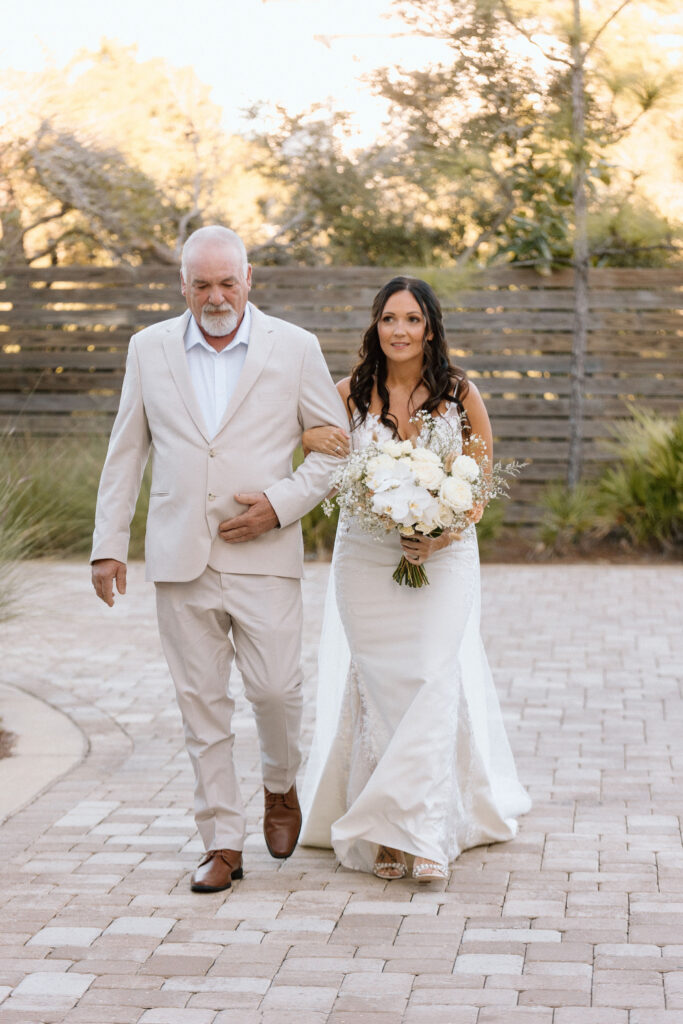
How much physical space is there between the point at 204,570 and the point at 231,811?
0.76m

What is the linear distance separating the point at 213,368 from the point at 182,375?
0.12 metres

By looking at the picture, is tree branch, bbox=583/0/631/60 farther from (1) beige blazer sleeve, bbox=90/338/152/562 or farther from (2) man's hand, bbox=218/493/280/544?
(2) man's hand, bbox=218/493/280/544

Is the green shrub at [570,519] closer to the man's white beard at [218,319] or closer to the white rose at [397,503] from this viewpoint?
the white rose at [397,503]

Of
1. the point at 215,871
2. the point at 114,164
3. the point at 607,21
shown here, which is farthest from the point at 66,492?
the point at 215,871

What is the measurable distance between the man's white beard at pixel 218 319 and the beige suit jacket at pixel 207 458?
10 centimetres

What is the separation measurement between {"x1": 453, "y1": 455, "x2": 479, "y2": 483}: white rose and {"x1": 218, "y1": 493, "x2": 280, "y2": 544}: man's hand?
1.89ft

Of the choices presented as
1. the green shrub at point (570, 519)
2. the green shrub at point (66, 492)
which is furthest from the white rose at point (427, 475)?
the green shrub at point (570, 519)

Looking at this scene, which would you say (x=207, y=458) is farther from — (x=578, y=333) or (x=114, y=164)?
(x=114, y=164)

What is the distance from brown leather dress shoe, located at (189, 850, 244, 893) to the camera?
14.3ft

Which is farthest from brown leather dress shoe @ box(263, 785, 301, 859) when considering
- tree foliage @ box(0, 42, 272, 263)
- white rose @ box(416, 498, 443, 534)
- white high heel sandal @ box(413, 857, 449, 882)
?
tree foliage @ box(0, 42, 272, 263)

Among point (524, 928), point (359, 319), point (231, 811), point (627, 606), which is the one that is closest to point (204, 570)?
point (231, 811)

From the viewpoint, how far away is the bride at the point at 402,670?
14.6 feet

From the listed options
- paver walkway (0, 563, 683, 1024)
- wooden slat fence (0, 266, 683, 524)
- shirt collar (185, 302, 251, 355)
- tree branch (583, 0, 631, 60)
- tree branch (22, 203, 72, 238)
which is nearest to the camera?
paver walkway (0, 563, 683, 1024)

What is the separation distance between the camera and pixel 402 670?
457 centimetres
